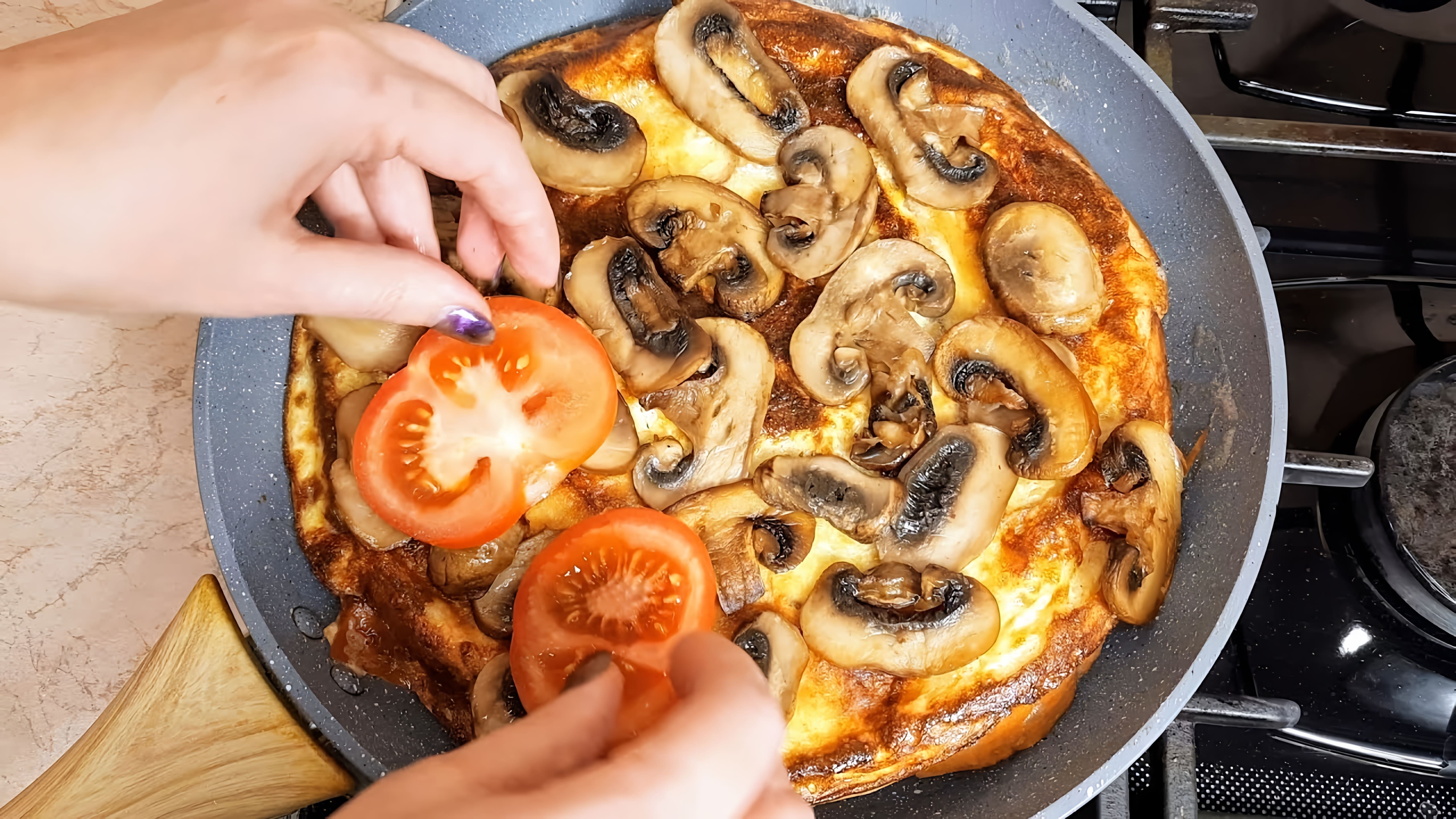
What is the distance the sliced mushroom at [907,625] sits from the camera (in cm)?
170

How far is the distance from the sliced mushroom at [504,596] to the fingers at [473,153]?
526mm

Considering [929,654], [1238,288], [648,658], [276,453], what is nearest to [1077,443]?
[929,654]

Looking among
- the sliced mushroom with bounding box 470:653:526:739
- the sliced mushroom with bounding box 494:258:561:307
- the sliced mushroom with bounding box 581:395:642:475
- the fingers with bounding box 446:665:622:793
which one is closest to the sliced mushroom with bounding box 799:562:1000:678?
the sliced mushroom with bounding box 581:395:642:475

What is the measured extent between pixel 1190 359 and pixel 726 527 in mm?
1182

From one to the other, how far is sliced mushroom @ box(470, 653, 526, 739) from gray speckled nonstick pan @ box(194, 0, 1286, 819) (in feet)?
0.63

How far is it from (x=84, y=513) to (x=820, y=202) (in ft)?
6.25

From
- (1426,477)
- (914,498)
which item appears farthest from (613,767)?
(1426,477)

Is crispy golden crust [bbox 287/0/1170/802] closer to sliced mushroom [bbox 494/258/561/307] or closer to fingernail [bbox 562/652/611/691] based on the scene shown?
sliced mushroom [bbox 494/258/561/307]

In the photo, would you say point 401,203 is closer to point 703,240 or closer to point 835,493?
point 703,240

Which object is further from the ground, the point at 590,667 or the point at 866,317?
the point at 866,317

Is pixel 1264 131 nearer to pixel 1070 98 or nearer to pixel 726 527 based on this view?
pixel 1070 98

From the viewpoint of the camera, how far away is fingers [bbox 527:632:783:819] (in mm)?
750

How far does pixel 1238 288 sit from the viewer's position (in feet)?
6.54

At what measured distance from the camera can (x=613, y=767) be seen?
2.54 feet
